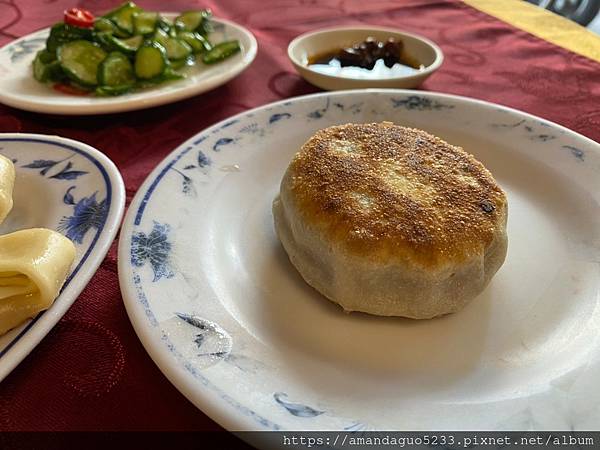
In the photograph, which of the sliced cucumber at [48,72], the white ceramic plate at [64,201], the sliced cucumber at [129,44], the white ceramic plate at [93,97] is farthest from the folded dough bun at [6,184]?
the sliced cucumber at [129,44]

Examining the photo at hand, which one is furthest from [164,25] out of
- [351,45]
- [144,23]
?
[351,45]

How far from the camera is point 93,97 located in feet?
5.76

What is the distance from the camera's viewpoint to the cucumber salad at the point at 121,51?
71.9 inches

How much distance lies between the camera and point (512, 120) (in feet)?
4.89

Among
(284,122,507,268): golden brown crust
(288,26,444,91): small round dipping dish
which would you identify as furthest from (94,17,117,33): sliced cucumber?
(284,122,507,268): golden brown crust

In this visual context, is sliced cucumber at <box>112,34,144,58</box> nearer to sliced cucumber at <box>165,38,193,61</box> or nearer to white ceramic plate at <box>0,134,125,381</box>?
sliced cucumber at <box>165,38,193,61</box>

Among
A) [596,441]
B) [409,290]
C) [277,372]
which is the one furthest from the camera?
[409,290]

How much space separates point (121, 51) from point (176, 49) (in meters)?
0.19

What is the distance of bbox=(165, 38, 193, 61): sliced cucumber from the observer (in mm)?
1966

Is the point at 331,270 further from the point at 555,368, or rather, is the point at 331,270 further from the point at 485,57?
the point at 485,57

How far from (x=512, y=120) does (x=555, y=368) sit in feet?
A: 2.61

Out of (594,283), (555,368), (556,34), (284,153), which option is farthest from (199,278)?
(556,34)

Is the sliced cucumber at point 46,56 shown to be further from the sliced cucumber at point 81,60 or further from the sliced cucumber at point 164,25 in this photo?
the sliced cucumber at point 164,25

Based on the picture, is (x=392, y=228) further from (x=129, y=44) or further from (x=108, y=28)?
(x=108, y=28)
